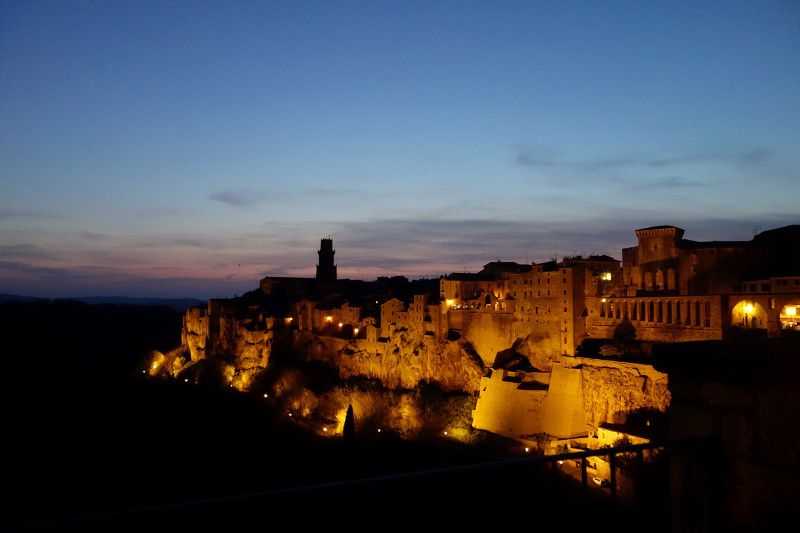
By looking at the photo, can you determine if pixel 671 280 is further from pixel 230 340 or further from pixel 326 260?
pixel 326 260

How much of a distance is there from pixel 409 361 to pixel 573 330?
12.6 m

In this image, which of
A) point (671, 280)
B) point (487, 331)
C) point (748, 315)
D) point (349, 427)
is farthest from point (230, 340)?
point (748, 315)

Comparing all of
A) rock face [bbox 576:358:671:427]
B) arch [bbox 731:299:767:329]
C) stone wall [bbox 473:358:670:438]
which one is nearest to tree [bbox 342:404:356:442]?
stone wall [bbox 473:358:670:438]

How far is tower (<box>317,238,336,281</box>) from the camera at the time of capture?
94500 mm

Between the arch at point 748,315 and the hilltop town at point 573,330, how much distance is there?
59 mm

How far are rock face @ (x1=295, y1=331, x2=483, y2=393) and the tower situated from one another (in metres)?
47.4

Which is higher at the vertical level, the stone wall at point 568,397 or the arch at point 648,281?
the arch at point 648,281

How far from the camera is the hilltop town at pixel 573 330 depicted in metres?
25.2

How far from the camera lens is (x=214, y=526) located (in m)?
4.07

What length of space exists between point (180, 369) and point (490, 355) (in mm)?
43969

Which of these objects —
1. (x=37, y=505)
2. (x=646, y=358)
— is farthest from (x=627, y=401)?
(x=37, y=505)

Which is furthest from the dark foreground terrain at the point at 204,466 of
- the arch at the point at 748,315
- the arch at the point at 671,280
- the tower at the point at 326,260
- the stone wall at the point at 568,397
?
the tower at the point at 326,260

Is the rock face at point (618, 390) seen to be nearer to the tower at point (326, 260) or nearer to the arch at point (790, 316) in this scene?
the arch at point (790, 316)

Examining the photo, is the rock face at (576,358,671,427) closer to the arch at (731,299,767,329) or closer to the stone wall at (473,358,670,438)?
the stone wall at (473,358,670,438)
